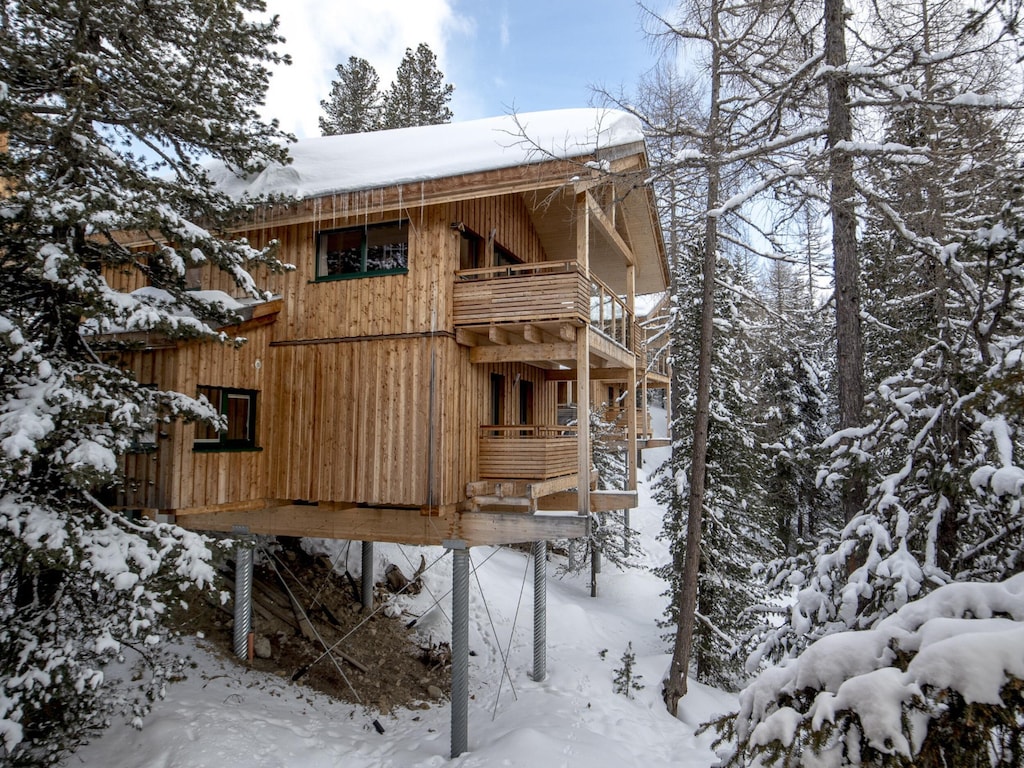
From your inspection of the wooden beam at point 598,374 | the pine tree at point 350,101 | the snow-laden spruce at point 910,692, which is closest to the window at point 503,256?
the wooden beam at point 598,374

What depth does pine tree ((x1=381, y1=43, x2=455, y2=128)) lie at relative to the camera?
29695mm

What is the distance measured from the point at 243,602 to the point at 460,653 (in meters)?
4.47

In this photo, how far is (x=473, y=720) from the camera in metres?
10.3

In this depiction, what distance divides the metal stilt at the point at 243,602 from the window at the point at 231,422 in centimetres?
211

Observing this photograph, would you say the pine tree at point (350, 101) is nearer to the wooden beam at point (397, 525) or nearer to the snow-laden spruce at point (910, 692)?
the wooden beam at point (397, 525)

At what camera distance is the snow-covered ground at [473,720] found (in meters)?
7.70

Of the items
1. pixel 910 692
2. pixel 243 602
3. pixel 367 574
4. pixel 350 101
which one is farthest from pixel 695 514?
pixel 350 101

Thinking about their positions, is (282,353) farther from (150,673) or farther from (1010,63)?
(1010,63)

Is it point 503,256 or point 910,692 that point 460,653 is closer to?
point 503,256

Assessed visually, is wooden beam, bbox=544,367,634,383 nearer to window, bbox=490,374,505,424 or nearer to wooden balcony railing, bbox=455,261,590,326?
window, bbox=490,374,505,424

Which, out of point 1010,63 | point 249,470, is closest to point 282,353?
point 249,470

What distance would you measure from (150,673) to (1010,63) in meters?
13.3

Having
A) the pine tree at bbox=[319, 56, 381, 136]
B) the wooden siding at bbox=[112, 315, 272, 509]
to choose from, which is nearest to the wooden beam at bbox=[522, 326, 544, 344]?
the wooden siding at bbox=[112, 315, 272, 509]

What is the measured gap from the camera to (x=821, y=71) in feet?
21.0
